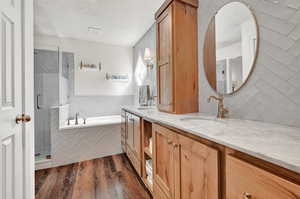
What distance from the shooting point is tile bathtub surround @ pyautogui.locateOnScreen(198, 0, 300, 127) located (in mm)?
816

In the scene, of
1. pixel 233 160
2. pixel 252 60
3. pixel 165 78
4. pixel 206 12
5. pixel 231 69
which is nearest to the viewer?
pixel 233 160

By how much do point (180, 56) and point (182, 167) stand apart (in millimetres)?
1114

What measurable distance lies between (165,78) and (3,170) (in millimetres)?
1518

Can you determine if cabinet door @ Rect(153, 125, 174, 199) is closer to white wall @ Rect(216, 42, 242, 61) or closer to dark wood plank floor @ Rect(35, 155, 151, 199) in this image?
dark wood plank floor @ Rect(35, 155, 151, 199)

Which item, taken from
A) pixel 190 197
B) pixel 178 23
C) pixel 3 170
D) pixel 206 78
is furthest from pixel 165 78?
pixel 3 170

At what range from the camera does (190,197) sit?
839mm

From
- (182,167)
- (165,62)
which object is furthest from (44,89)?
(182,167)

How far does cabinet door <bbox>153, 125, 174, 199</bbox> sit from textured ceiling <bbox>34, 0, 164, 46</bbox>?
183 cm

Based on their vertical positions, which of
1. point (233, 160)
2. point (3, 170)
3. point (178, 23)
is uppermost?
point (178, 23)

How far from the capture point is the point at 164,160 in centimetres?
117

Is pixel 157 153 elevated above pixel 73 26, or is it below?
below

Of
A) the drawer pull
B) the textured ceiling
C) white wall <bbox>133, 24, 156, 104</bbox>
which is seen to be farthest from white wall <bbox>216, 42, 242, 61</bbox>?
white wall <bbox>133, 24, 156, 104</bbox>

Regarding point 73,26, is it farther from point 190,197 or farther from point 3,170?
point 190,197

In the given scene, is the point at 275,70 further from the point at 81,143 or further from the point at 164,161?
the point at 81,143
